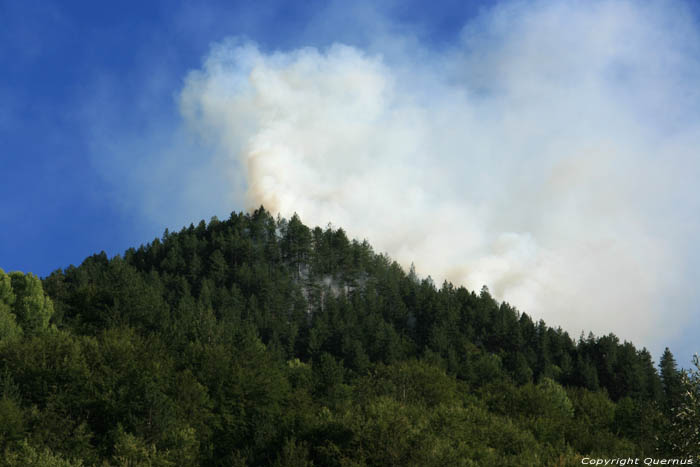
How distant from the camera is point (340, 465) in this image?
55531 millimetres

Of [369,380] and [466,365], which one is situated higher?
[466,365]

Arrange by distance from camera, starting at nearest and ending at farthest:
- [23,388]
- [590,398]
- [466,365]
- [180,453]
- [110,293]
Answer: [180,453], [23,388], [110,293], [590,398], [466,365]

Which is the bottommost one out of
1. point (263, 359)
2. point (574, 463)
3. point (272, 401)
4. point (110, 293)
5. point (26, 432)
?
point (574, 463)

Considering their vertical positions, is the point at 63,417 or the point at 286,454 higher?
the point at 63,417

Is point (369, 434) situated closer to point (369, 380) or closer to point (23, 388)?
point (23, 388)

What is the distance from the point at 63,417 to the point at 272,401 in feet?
99.1

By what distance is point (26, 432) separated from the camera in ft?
198

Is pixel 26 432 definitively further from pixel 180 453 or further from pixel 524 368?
pixel 524 368

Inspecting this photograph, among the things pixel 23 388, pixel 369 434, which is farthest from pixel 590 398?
pixel 23 388

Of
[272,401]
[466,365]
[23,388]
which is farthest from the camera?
[466,365]


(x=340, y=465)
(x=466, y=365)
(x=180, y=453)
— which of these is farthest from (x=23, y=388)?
(x=466, y=365)

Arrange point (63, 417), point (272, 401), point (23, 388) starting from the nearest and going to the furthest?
point (63, 417) < point (23, 388) < point (272, 401)

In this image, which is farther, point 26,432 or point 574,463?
point 26,432

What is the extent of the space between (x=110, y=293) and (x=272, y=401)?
46.7 meters
